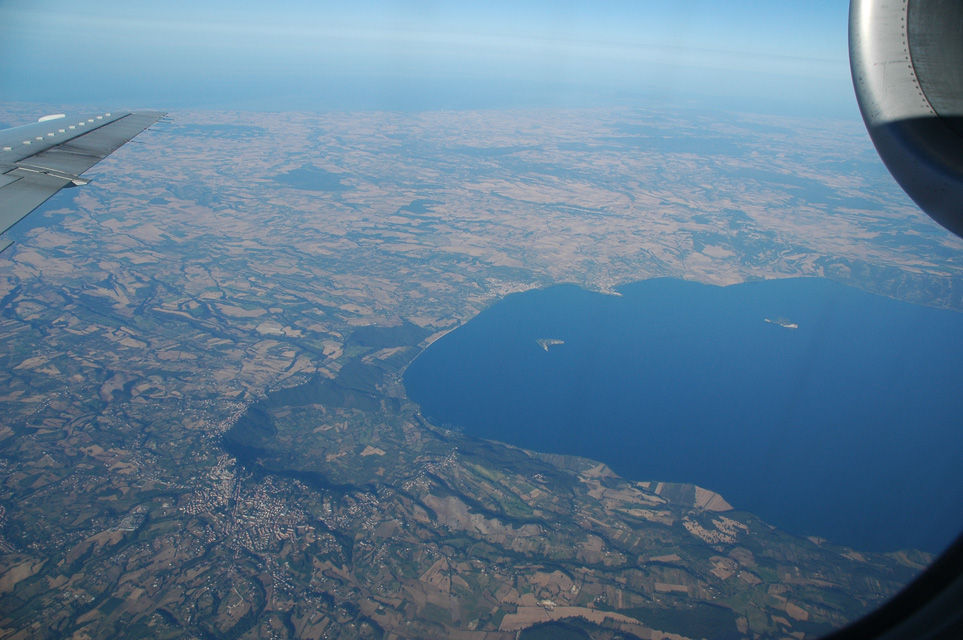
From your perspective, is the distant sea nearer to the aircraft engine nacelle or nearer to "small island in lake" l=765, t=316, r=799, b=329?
"small island in lake" l=765, t=316, r=799, b=329

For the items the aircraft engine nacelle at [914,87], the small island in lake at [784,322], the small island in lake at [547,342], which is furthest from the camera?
the small island in lake at [784,322]

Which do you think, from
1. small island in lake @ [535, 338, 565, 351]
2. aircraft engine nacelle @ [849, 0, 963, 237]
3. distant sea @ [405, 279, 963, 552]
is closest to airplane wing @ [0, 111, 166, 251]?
aircraft engine nacelle @ [849, 0, 963, 237]

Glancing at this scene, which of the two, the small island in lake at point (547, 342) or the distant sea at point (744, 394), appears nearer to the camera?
the distant sea at point (744, 394)

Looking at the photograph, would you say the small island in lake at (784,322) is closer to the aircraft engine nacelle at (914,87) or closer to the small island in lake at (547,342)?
the small island in lake at (547,342)

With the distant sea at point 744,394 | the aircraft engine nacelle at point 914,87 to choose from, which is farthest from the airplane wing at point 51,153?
the distant sea at point 744,394

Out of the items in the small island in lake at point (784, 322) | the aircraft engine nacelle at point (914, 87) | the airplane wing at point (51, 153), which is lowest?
the small island in lake at point (784, 322)

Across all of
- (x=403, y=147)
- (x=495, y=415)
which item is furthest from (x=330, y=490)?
(x=403, y=147)
